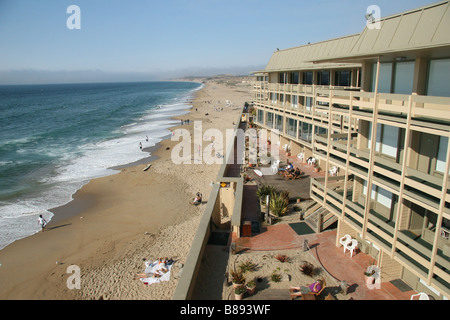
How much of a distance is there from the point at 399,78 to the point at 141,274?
45.0 ft

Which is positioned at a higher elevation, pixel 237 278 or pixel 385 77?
pixel 385 77

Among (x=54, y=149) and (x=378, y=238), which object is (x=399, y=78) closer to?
(x=378, y=238)

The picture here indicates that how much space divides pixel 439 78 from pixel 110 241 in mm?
17774

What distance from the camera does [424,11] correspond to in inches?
354

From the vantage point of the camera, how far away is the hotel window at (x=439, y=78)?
8570 mm

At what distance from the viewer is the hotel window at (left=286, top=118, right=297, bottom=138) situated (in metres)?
26.5

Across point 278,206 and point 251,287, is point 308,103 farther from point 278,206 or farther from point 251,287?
point 251,287

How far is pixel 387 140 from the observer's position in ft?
36.5

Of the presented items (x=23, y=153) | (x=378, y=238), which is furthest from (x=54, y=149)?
(x=378, y=238)

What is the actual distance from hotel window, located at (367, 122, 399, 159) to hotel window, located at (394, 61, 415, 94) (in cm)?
136

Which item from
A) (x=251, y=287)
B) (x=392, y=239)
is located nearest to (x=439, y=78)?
(x=392, y=239)

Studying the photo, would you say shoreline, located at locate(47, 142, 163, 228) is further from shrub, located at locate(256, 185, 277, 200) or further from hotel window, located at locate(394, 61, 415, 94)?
hotel window, located at locate(394, 61, 415, 94)

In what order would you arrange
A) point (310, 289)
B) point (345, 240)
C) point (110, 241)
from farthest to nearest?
point (110, 241), point (345, 240), point (310, 289)

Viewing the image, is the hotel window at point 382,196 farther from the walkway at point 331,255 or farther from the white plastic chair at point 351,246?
the walkway at point 331,255
